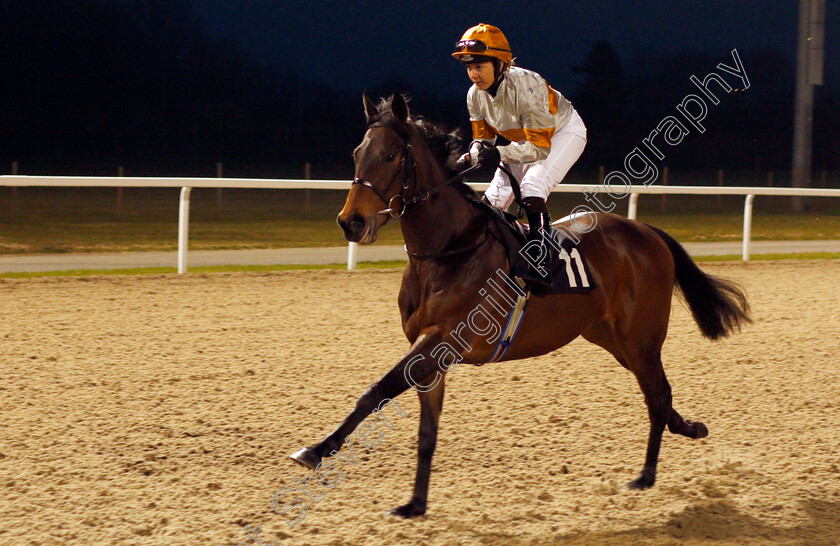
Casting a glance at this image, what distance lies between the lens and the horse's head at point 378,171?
296cm

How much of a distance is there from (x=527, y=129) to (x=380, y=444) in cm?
159

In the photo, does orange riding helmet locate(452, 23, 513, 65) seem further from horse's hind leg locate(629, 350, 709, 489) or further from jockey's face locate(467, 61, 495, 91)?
horse's hind leg locate(629, 350, 709, 489)

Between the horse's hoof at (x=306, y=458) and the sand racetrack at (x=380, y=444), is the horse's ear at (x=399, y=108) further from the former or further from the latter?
the sand racetrack at (x=380, y=444)

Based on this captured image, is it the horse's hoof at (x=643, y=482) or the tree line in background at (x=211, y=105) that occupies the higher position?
the tree line in background at (x=211, y=105)

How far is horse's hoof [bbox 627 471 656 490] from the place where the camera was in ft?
11.5

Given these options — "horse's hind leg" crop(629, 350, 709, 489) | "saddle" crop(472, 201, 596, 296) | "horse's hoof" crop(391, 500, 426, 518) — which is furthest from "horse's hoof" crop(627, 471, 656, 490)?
"horse's hoof" crop(391, 500, 426, 518)

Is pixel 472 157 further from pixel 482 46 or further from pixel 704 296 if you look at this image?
pixel 704 296

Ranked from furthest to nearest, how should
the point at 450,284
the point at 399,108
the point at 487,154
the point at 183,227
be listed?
the point at 183,227 < the point at 487,154 < the point at 450,284 < the point at 399,108

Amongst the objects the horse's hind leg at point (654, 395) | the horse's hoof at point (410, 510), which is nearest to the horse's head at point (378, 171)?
the horse's hoof at point (410, 510)

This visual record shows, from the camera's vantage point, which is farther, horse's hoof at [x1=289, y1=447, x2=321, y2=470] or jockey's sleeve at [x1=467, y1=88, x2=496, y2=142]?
jockey's sleeve at [x1=467, y1=88, x2=496, y2=142]

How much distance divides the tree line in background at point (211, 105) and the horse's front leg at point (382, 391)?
27.0 meters

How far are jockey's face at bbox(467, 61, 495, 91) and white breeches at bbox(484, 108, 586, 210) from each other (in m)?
0.47

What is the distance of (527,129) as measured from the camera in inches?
140

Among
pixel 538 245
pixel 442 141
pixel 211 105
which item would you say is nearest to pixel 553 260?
pixel 538 245
